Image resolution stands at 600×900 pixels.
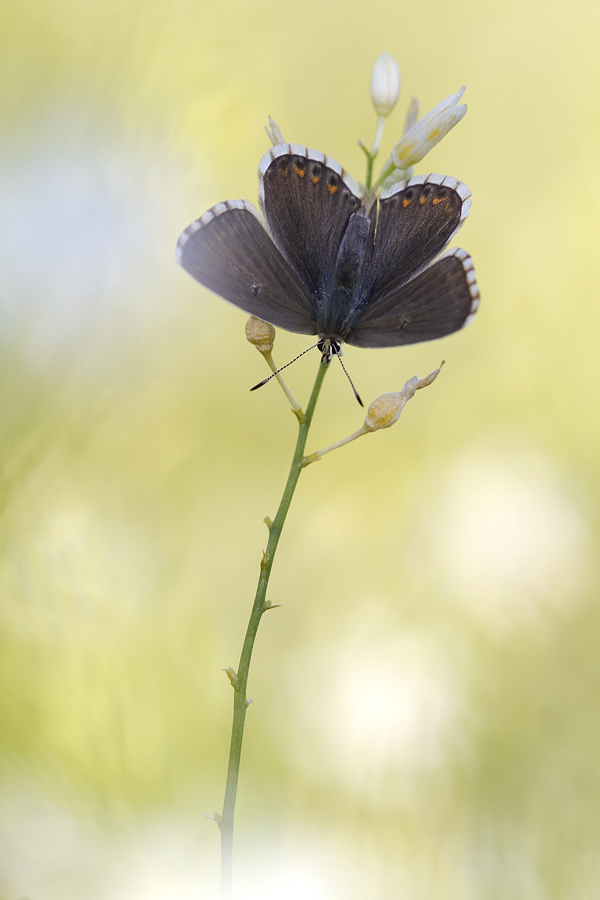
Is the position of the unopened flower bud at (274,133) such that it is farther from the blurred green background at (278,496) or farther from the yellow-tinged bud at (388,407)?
the blurred green background at (278,496)

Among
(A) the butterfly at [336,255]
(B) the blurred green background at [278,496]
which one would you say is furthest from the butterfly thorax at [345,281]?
(B) the blurred green background at [278,496]

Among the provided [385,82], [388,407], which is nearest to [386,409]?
[388,407]

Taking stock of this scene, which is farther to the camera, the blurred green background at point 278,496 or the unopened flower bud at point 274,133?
the blurred green background at point 278,496

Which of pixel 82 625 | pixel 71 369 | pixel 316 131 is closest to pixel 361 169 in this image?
pixel 316 131

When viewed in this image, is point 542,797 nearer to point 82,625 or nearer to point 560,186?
point 82,625

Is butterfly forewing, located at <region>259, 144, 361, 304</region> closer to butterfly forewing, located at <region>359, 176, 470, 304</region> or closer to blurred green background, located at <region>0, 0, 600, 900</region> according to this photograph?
butterfly forewing, located at <region>359, 176, 470, 304</region>

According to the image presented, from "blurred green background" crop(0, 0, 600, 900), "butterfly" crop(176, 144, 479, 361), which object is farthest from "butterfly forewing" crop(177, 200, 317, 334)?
"blurred green background" crop(0, 0, 600, 900)

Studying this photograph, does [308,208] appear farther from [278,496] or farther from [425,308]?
[278,496]
